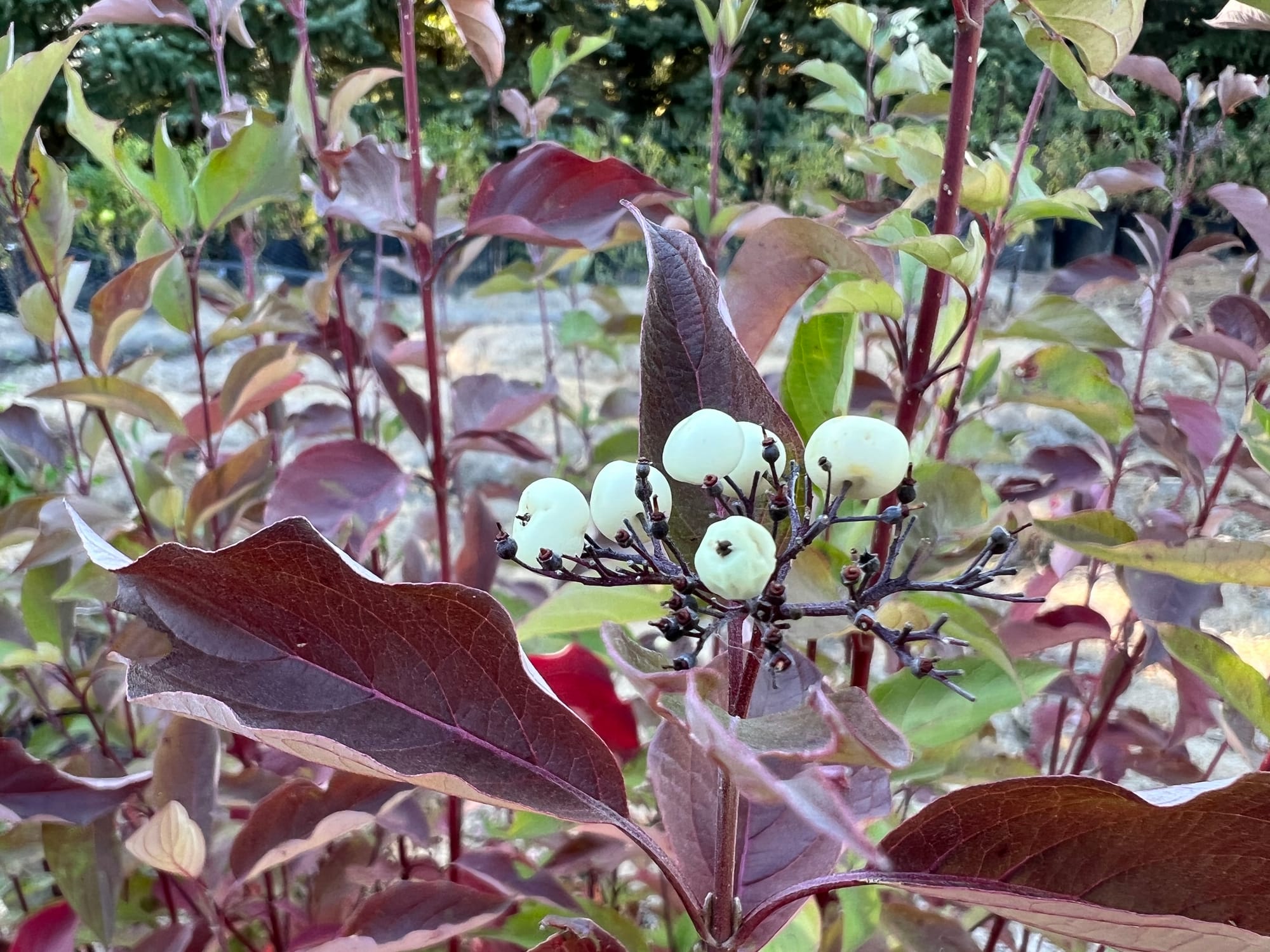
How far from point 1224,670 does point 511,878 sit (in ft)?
1.39

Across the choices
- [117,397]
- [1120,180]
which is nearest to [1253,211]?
[1120,180]

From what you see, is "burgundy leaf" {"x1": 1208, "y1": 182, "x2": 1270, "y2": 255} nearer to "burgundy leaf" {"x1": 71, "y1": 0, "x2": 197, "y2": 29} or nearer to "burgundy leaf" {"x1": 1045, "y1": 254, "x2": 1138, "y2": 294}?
"burgundy leaf" {"x1": 1045, "y1": 254, "x2": 1138, "y2": 294}

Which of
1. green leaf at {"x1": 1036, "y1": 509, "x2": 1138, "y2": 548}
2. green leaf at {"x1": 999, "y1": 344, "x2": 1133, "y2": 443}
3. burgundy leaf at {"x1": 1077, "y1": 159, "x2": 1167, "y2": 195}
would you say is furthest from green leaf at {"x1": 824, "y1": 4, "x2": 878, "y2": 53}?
green leaf at {"x1": 1036, "y1": 509, "x2": 1138, "y2": 548}

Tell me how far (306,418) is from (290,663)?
0.68 meters

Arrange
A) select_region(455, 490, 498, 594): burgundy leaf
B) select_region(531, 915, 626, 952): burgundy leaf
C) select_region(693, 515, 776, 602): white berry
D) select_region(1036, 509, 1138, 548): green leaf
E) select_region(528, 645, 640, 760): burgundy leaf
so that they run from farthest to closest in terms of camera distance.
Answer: select_region(455, 490, 498, 594): burgundy leaf
select_region(528, 645, 640, 760): burgundy leaf
select_region(1036, 509, 1138, 548): green leaf
select_region(531, 915, 626, 952): burgundy leaf
select_region(693, 515, 776, 602): white berry

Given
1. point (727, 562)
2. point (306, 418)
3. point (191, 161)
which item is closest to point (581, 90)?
point (191, 161)

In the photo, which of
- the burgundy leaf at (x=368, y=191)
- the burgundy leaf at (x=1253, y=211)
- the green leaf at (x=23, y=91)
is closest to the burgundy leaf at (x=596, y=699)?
the burgundy leaf at (x=368, y=191)

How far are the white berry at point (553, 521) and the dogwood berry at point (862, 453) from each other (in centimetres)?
8

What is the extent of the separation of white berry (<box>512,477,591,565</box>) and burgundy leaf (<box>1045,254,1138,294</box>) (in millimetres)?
891

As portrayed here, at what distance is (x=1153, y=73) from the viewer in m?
0.80

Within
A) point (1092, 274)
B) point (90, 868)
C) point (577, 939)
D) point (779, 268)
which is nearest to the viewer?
point (577, 939)

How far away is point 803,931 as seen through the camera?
1.46ft

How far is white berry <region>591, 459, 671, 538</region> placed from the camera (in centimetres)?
29

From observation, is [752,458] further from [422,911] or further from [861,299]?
[422,911]
